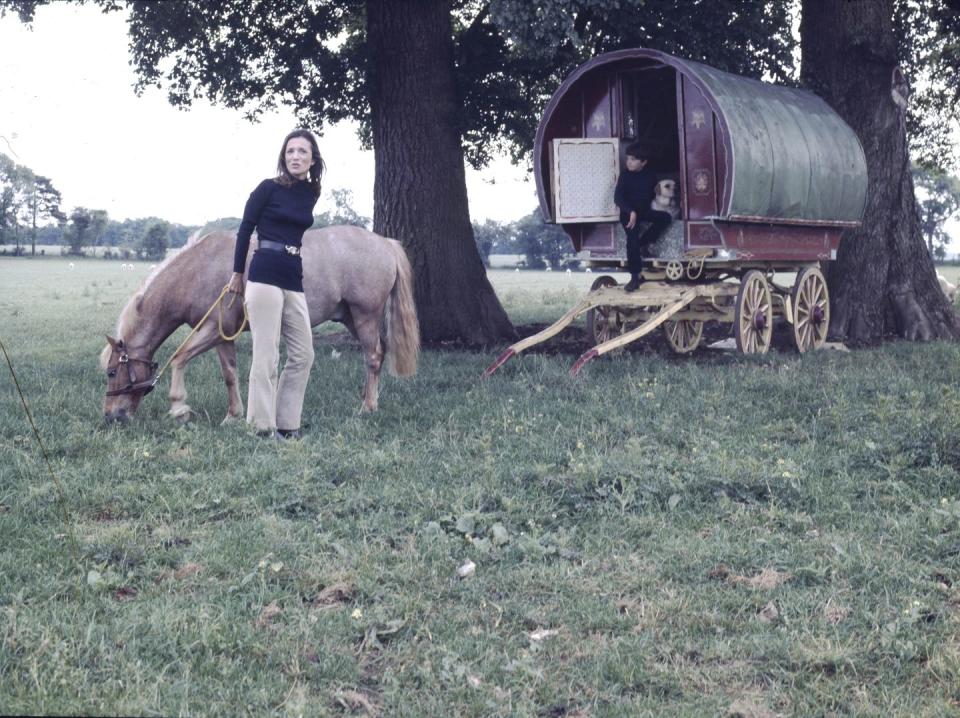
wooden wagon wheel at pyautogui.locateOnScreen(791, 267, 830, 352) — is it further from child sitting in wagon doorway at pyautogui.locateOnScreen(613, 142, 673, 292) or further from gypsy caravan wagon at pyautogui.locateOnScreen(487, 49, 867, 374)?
child sitting in wagon doorway at pyautogui.locateOnScreen(613, 142, 673, 292)

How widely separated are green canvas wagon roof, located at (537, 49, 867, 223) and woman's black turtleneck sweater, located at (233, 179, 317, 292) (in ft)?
16.5

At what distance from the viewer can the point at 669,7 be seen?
12.9 metres

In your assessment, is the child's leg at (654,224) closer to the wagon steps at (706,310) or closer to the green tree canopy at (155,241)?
the wagon steps at (706,310)

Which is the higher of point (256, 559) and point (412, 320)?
point (412, 320)

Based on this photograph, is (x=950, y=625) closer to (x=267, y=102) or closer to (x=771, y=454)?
(x=771, y=454)

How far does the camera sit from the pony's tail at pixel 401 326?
924cm

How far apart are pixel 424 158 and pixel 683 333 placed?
3.90 metres

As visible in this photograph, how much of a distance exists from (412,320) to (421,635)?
5379 millimetres

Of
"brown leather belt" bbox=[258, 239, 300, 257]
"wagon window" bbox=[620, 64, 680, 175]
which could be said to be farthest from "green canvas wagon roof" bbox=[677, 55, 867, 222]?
"brown leather belt" bbox=[258, 239, 300, 257]

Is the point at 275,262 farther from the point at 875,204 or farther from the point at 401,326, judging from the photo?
the point at 875,204

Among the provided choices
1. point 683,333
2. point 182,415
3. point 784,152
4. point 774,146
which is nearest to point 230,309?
point 182,415

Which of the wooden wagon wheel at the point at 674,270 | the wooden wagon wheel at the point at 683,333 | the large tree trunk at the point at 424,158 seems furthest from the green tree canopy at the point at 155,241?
the wooden wagon wheel at the point at 683,333

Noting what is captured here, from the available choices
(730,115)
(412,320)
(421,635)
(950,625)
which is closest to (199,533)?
(421,635)

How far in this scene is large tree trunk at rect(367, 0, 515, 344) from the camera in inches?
518
